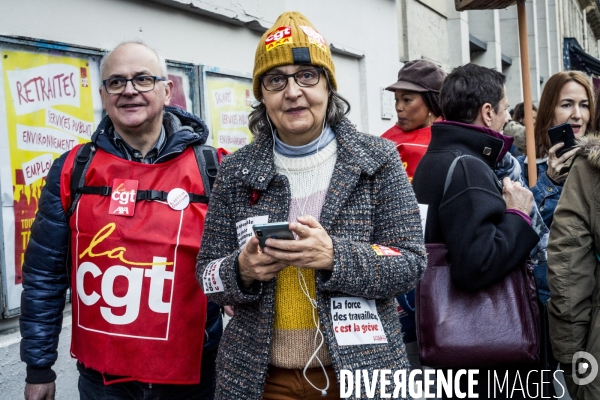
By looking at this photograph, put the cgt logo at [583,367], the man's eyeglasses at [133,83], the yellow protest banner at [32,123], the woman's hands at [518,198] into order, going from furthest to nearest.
Result: the yellow protest banner at [32,123]
the woman's hands at [518,198]
the man's eyeglasses at [133,83]
the cgt logo at [583,367]

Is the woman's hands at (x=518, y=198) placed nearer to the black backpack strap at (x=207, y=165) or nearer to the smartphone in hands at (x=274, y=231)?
the black backpack strap at (x=207, y=165)

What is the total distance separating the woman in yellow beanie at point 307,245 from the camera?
205 centimetres

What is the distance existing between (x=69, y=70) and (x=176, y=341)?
2.16 metres

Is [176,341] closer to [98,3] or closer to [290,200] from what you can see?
[290,200]

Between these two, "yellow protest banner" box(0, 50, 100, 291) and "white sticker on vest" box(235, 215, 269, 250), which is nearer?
"white sticker on vest" box(235, 215, 269, 250)

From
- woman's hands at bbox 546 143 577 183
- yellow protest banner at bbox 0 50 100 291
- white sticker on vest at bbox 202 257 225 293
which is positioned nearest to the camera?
white sticker on vest at bbox 202 257 225 293

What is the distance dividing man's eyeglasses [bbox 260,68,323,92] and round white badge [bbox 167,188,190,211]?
0.62m

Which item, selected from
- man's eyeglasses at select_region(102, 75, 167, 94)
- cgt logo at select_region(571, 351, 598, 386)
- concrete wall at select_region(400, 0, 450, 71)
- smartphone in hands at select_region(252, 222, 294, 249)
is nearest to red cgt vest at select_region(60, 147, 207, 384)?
man's eyeglasses at select_region(102, 75, 167, 94)

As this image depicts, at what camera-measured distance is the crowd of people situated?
2.14 metres

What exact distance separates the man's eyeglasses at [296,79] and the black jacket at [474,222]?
2.96 ft

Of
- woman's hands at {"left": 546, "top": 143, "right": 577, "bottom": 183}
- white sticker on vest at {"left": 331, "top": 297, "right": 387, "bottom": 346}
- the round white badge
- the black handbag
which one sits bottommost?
the black handbag

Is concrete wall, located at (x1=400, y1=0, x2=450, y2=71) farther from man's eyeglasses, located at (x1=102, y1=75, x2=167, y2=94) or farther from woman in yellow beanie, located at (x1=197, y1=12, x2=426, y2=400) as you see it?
woman in yellow beanie, located at (x1=197, y1=12, x2=426, y2=400)

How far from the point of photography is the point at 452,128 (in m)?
3.13

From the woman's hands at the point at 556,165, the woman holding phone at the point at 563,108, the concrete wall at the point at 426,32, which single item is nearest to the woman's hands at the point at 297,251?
the woman's hands at the point at 556,165
